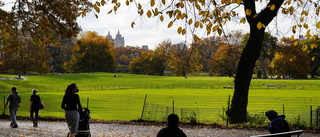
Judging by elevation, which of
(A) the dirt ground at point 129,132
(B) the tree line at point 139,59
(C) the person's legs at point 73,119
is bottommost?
(A) the dirt ground at point 129,132

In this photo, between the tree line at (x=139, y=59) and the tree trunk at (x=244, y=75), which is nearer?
the tree trunk at (x=244, y=75)

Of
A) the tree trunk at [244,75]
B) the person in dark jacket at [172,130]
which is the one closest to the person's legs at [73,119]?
the person in dark jacket at [172,130]

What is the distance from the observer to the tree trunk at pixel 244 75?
1087cm

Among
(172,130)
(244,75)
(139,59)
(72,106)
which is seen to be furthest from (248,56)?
(139,59)

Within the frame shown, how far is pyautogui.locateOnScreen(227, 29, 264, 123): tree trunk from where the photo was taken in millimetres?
10867

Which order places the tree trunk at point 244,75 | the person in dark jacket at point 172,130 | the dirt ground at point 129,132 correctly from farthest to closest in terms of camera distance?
the tree trunk at point 244,75 → the dirt ground at point 129,132 → the person in dark jacket at point 172,130

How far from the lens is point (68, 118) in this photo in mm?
7715

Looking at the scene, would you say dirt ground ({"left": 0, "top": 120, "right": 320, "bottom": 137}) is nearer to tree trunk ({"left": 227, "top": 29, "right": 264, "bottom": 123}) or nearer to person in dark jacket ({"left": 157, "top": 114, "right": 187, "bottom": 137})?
tree trunk ({"left": 227, "top": 29, "right": 264, "bottom": 123})

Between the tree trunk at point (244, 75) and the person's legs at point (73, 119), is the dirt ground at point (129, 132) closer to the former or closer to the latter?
the tree trunk at point (244, 75)

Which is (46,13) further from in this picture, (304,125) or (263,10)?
(304,125)

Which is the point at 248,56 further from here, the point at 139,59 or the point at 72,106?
the point at 139,59

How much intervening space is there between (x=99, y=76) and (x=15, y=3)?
57162mm

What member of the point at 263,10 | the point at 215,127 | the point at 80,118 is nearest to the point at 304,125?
the point at 215,127

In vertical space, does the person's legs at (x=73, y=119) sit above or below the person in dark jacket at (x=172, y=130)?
below
